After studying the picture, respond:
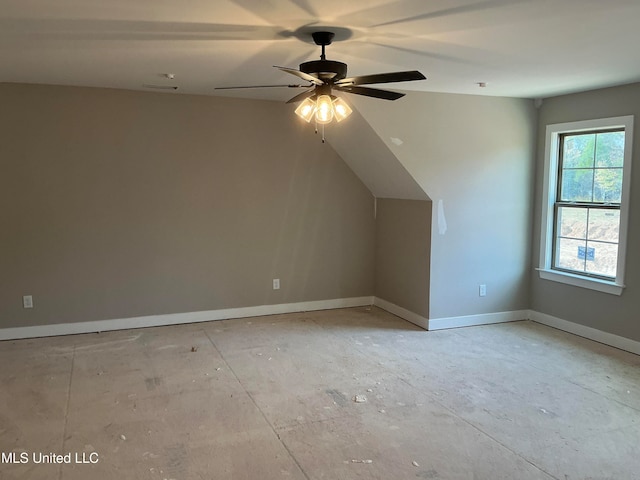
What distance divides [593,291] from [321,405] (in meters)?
3.03

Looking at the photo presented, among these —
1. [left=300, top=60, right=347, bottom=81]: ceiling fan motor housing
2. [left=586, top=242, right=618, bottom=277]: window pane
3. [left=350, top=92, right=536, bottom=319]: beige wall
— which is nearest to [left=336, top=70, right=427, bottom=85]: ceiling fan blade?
[left=300, top=60, right=347, bottom=81]: ceiling fan motor housing

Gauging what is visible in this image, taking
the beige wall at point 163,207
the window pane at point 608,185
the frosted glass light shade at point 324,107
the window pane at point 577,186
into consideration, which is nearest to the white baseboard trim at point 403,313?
the beige wall at point 163,207

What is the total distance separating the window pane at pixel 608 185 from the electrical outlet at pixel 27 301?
5.45m

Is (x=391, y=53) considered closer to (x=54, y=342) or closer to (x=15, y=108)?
(x=15, y=108)

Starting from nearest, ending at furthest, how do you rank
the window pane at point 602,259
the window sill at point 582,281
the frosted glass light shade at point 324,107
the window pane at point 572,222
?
the frosted glass light shade at point 324,107 < the window sill at point 582,281 < the window pane at point 602,259 < the window pane at point 572,222

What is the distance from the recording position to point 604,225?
192 inches

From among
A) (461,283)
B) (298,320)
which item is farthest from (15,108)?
(461,283)

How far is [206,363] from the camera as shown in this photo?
424 centimetres

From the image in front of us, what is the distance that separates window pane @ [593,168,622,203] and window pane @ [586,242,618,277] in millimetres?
434

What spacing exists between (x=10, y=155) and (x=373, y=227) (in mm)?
3817

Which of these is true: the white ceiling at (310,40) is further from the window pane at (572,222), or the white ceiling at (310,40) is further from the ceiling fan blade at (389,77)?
the window pane at (572,222)

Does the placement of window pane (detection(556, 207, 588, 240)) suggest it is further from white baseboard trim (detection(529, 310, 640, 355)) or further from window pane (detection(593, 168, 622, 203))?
white baseboard trim (detection(529, 310, 640, 355))

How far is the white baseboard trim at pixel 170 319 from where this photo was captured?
191 inches

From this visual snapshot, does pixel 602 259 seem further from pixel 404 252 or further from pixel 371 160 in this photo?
pixel 371 160
